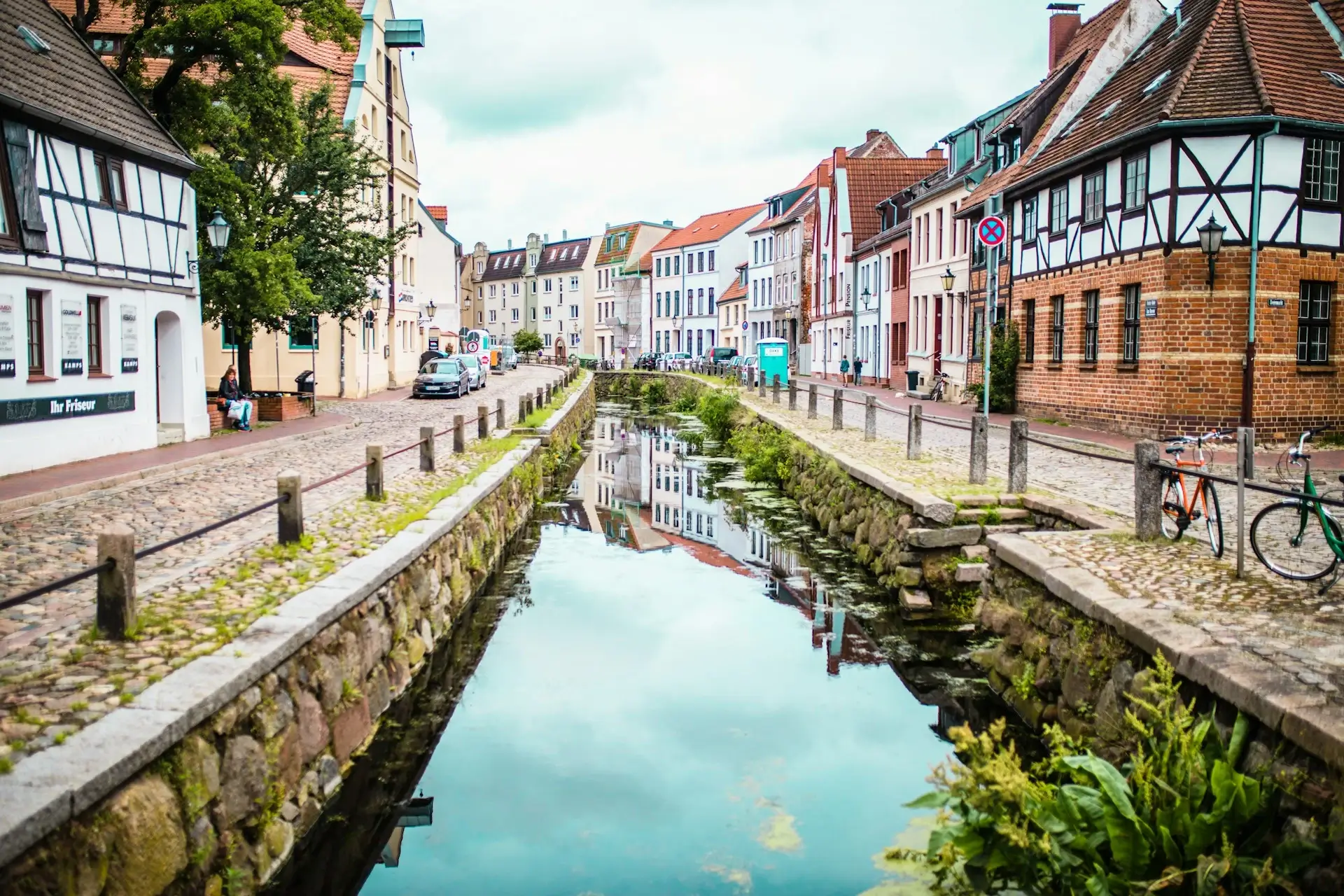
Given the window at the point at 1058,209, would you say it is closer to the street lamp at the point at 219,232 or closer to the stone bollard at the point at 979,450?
the stone bollard at the point at 979,450

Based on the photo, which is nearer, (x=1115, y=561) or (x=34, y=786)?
(x=34, y=786)

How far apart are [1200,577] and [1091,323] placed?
54.1 feet

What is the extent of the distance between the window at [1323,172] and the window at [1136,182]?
2.58 m

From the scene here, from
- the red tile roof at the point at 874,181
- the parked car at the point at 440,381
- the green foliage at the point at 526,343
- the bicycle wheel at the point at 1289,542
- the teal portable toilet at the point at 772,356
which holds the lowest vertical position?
the bicycle wheel at the point at 1289,542

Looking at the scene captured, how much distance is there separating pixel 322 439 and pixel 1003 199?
16.9m

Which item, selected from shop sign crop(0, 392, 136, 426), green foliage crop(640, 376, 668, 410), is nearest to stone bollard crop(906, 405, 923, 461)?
shop sign crop(0, 392, 136, 426)

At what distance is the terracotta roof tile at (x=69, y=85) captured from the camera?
51.6ft

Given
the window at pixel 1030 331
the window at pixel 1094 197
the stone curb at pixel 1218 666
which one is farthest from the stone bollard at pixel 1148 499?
the window at pixel 1030 331

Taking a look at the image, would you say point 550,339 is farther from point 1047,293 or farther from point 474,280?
point 1047,293

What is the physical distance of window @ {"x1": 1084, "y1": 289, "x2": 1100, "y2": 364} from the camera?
2317 centimetres

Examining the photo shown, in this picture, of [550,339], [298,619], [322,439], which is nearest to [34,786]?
[298,619]

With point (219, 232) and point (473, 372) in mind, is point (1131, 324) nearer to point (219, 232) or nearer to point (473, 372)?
point (219, 232)

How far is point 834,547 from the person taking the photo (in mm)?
15609

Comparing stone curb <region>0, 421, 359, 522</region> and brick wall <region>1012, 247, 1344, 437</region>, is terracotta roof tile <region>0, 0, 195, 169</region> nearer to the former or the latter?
stone curb <region>0, 421, 359, 522</region>
